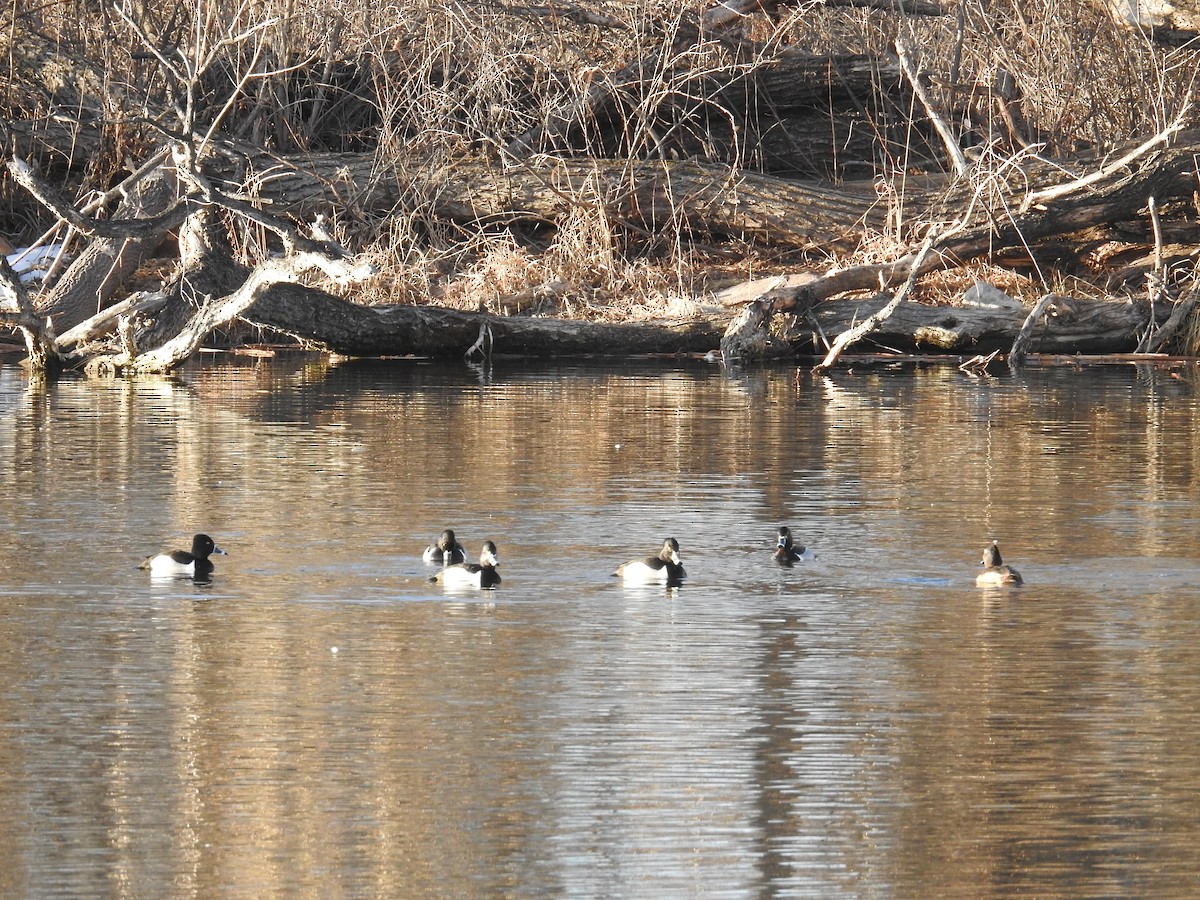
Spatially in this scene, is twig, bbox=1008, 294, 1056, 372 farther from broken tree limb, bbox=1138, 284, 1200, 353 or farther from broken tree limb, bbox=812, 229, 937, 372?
broken tree limb, bbox=812, 229, 937, 372

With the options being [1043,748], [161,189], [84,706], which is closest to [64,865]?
[84,706]

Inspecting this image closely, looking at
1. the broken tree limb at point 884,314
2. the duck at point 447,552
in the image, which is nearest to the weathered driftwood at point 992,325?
the broken tree limb at point 884,314

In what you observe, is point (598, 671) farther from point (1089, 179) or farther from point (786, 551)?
point (1089, 179)

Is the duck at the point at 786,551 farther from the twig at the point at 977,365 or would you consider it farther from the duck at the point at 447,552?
the twig at the point at 977,365

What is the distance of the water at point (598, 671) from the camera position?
6.43m

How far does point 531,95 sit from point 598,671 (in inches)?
782

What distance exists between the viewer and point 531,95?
27.8 metres

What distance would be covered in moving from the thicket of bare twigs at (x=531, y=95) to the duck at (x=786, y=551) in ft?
46.8

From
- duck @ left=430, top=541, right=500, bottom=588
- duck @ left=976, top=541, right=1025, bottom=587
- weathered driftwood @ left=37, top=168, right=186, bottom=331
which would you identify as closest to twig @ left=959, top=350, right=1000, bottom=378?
weathered driftwood @ left=37, top=168, right=186, bottom=331

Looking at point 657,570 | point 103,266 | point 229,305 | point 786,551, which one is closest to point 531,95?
point 103,266

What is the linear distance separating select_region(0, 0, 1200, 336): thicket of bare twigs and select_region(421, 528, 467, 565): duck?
14600mm

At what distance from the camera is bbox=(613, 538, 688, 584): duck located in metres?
10.5

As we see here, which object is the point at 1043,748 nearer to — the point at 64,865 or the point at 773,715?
the point at 773,715

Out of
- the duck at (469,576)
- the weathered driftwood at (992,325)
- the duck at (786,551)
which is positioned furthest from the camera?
the weathered driftwood at (992,325)
